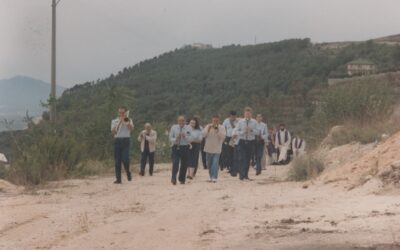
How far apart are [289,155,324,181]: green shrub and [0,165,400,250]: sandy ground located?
903 mm

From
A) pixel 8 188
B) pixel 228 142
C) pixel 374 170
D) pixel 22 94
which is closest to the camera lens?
pixel 374 170

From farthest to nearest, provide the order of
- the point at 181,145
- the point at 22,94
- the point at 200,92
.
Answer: the point at 200,92 < the point at 22,94 < the point at 181,145

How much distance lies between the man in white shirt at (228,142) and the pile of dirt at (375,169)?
5.00 m

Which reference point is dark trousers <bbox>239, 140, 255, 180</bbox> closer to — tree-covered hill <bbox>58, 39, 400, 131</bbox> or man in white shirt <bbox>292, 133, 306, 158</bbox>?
man in white shirt <bbox>292, 133, 306, 158</bbox>

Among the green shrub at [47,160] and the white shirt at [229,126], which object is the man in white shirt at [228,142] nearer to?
the white shirt at [229,126]

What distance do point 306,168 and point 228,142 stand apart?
472 cm

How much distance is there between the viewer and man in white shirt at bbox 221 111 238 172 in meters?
20.0

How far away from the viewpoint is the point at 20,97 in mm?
32844

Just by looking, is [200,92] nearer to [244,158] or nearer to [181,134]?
[244,158]

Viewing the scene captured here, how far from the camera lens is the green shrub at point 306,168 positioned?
1634cm

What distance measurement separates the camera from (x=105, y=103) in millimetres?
24578

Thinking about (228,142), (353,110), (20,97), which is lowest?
(228,142)

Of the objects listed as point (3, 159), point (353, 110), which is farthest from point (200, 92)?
point (3, 159)

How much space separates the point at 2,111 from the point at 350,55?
143 ft
